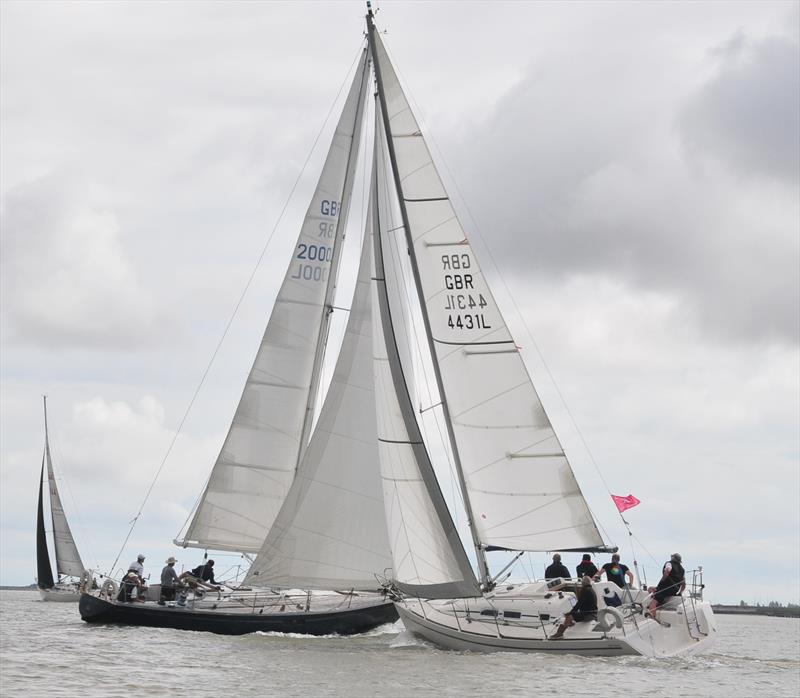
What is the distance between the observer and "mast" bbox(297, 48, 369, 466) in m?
32.0

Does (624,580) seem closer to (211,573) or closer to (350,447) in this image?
(350,447)

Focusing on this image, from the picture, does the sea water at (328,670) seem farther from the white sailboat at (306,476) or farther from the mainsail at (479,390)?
the mainsail at (479,390)

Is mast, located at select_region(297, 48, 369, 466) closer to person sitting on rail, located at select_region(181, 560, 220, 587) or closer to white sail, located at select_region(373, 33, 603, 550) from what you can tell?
person sitting on rail, located at select_region(181, 560, 220, 587)

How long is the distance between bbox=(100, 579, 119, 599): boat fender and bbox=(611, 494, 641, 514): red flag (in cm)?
1274

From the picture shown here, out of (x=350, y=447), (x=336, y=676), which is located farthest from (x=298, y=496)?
(x=336, y=676)

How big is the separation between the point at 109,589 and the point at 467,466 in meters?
10.1

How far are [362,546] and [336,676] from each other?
19.0 feet

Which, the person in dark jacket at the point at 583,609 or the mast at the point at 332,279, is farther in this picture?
the mast at the point at 332,279

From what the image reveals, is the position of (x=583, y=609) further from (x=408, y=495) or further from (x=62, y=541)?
(x=62, y=541)

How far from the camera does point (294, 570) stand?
1011 inches

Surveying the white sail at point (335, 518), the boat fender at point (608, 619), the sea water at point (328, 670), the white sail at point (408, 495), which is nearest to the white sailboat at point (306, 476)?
the white sail at point (335, 518)

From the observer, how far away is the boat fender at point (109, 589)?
29.6 m

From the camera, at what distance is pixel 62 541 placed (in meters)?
60.5

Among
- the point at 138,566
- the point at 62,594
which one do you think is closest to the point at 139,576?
the point at 138,566
